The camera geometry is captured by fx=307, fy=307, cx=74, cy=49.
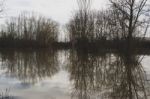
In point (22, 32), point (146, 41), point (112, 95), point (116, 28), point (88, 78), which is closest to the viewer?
point (112, 95)

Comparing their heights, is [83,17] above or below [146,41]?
above

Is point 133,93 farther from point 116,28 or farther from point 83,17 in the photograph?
point 83,17

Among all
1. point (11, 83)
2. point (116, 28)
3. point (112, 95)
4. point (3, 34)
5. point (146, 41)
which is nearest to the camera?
point (112, 95)

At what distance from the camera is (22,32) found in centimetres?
6331

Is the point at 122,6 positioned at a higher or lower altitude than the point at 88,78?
higher

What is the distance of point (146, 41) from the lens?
4131cm

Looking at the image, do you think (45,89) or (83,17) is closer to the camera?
(45,89)

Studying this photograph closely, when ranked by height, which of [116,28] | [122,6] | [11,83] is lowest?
[11,83]

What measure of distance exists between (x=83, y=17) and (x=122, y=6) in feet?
32.8

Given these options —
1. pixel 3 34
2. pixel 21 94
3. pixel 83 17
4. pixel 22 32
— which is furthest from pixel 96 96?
pixel 22 32

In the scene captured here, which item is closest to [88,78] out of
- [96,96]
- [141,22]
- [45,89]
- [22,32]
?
[45,89]

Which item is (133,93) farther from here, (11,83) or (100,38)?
(100,38)

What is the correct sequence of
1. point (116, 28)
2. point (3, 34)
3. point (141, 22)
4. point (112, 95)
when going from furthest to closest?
1. point (3, 34)
2. point (116, 28)
3. point (141, 22)
4. point (112, 95)

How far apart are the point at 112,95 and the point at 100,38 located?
30.3 m
